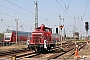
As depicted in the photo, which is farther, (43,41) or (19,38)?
(19,38)

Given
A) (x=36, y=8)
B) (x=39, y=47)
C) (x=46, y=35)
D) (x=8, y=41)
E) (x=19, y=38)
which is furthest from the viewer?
(x=19, y=38)

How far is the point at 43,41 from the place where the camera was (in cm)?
2670

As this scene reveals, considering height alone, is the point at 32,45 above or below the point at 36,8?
below

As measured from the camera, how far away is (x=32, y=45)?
26297mm

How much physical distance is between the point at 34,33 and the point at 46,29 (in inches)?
86.5

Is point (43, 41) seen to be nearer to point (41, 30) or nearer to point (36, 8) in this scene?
point (41, 30)

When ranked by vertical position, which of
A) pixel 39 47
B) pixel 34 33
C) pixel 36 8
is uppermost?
pixel 36 8

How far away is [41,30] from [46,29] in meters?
1.29

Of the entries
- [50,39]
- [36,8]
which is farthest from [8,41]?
[50,39]

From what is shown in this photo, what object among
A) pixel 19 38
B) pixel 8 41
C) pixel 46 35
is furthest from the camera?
pixel 19 38

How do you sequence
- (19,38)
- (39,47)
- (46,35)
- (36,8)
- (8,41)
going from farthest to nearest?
(19,38) → (8,41) → (36,8) → (46,35) → (39,47)

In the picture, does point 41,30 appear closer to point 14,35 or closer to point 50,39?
point 50,39

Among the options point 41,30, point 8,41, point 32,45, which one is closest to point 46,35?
point 41,30

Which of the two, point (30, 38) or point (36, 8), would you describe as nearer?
point (30, 38)
